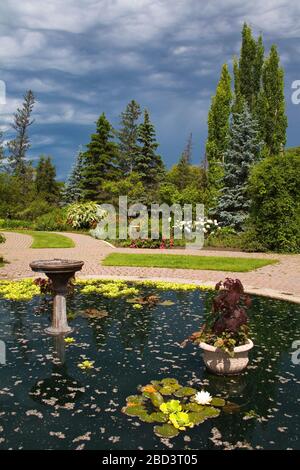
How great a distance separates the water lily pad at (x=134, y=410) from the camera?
401 cm

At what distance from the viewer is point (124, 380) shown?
482 cm

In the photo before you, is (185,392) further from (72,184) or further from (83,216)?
(72,184)

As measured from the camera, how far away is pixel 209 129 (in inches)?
1181

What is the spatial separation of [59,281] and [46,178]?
4523 cm

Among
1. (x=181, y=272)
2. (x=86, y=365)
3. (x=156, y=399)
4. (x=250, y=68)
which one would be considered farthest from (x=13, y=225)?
(x=156, y=399)

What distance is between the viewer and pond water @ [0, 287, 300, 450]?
363 centimetres

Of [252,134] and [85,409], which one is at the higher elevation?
[252,134]

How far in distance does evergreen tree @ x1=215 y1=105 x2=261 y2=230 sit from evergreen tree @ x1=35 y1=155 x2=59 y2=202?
29.1 metres

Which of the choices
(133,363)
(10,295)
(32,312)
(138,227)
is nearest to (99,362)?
(133,363)

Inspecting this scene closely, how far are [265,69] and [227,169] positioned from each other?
10.6 meters

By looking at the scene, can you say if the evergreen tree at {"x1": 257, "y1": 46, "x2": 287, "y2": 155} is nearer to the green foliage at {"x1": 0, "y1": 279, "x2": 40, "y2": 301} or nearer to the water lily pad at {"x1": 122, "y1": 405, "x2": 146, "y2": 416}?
the green foliage at {"x1": 0, "y1": 279, "x2": 40, "y2": 301}

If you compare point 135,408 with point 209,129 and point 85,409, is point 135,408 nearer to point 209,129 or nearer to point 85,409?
point 85,409
